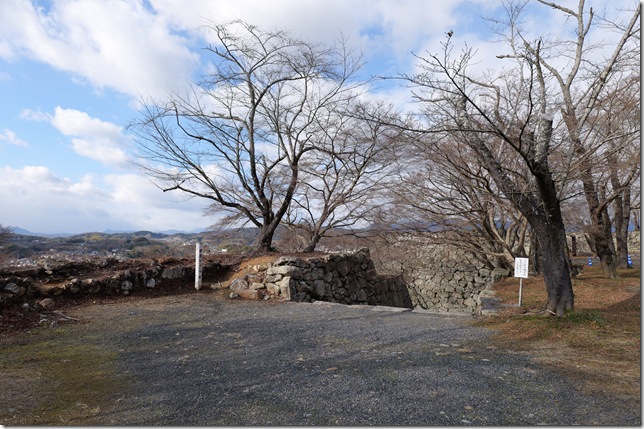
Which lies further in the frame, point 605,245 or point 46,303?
point 605,245

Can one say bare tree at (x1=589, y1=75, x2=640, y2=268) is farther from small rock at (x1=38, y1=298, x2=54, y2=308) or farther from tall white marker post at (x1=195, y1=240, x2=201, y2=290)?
small rock at (x1=38, y1=298, x2=54, y2=308)

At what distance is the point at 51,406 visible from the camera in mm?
3307

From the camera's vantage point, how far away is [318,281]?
1055cm

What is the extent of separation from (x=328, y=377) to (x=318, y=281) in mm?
6644

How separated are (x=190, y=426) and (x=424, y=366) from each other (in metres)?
2.33

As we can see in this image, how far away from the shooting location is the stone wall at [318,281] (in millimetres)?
9609

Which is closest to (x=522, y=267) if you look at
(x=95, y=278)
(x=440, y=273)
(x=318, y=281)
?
(x=318, y=281)

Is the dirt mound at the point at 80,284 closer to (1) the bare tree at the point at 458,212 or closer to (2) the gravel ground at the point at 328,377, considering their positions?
(2) the gravel ground at the point at 328,377

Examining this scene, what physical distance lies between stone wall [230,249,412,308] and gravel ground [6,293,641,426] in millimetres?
2770

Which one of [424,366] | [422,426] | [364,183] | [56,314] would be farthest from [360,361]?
[364,183]

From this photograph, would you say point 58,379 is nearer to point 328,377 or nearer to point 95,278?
point 328,377

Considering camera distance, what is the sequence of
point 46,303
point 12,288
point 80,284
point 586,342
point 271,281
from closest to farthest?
point 586,342 → point 12,288 → point 46,303 → point 80,284 → point 271,281

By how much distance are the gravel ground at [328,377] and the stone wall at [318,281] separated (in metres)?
2.77

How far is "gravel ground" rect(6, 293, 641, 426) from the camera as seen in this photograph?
9.97 feet
